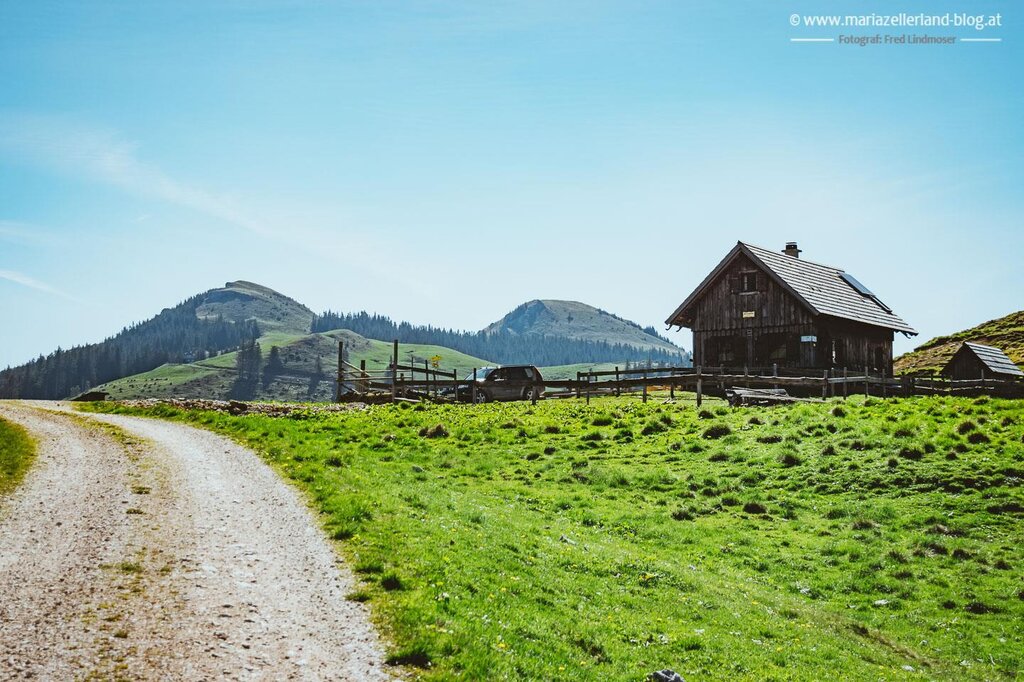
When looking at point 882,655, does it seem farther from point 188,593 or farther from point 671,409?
point 671,409

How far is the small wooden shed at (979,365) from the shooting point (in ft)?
146

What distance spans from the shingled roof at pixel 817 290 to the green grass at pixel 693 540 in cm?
2157

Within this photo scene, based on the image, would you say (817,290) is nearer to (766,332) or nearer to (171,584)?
(766,332)

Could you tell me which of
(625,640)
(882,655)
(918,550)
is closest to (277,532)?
(625,640)

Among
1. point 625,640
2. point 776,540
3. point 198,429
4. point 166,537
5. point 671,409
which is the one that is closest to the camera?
point 625,640

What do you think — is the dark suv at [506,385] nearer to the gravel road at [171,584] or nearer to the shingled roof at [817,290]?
the shingled roof at [817,290]

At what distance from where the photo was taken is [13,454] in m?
19.9

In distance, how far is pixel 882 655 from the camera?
1196cm

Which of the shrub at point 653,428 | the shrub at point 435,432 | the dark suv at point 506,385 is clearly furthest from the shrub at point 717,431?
the dark suv at point 506,385

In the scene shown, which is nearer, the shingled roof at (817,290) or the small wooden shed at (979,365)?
the small wooden shed at (979,365)

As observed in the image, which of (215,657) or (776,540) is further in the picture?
(776,540)

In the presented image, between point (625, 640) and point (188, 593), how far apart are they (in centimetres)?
692

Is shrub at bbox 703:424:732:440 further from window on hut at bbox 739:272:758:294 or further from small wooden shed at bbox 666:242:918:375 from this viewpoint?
window on hut at bbox 739:272:758:294

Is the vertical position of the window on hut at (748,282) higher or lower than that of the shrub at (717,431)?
higher
